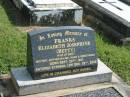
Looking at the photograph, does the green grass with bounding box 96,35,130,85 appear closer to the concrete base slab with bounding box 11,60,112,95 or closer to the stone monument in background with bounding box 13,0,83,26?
the concrete base slab with bounding box 11,60,112,95

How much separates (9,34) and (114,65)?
252cm

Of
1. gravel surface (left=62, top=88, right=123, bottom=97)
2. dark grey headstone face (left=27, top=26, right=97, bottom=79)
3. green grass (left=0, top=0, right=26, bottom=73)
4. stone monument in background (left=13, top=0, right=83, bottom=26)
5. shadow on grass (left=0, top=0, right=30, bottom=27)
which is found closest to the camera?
dark grey headstone face (left=27, top=26, right=97, bottom=79)

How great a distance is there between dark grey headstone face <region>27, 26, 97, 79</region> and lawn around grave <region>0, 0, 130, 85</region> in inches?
40.9

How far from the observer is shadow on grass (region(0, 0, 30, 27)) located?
29.0 ft

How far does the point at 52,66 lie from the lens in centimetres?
575

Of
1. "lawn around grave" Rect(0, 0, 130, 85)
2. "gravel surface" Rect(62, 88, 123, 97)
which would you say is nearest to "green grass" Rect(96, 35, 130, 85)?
"lawn around grave" Rect(0, 0, 130, 85)

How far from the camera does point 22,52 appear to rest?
23.7 ft

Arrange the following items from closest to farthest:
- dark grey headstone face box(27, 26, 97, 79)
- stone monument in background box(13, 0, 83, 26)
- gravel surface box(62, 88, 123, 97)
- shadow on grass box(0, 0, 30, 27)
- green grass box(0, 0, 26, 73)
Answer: dark grey headstone face box(27, 26, 97, 79)
gravel surface box(62, 88, 123, 97)
green grass box(0, 0, 26, 73)
stone monument in background box(13, 0, 83, 26)
shadow on grass box(0, 0, 30, 27)

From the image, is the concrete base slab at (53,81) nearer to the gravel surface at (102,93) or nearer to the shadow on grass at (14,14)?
the gravel surface at (102,93)

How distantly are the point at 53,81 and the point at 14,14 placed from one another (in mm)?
4224

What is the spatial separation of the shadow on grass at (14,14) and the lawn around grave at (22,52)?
0.36m

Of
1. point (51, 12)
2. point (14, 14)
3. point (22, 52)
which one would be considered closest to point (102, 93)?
point (22, 52)

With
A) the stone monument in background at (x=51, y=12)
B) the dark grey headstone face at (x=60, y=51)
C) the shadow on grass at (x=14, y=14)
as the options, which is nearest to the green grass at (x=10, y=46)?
the shadow on grass at (x=14, y=14)

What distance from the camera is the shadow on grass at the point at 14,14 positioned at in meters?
8.84
